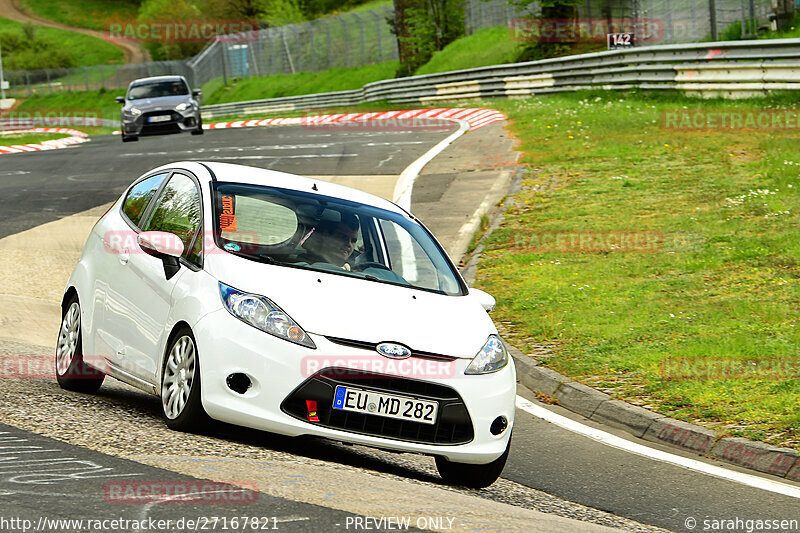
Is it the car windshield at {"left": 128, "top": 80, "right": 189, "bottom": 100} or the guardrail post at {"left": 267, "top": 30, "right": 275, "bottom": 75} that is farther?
the guardrail post at {"left": 267, "top": 30, "right": 275, "bottom": 75}

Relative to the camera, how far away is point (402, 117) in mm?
35250

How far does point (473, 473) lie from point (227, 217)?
220 cm

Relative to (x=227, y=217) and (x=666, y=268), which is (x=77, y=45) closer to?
(x=666, y=268)

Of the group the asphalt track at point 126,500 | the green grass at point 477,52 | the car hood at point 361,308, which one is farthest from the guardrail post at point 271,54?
the asphalt track at point 126,500

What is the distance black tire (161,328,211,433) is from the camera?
605 cm

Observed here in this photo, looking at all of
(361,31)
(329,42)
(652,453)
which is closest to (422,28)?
(361,31)

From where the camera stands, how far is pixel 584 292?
1181cm

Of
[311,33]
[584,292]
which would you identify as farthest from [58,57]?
[584,292]

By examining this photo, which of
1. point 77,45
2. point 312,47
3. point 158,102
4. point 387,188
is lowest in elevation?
point 387,188

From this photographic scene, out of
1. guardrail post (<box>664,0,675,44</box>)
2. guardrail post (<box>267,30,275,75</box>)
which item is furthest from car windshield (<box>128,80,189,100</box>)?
guardrail post (<box>267,30,275,75</box>)

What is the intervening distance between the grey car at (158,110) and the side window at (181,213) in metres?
23.7

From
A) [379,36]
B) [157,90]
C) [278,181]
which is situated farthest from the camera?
[379,36]

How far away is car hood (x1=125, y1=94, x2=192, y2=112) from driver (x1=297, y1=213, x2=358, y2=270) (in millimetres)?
24456

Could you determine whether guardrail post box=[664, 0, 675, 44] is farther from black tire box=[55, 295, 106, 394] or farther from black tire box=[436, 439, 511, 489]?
black tire box=[436, 439, 511, 489]
